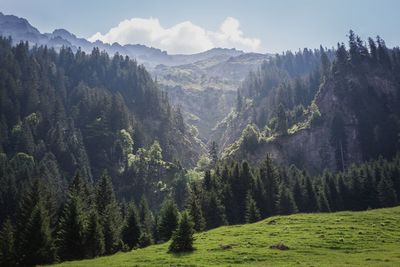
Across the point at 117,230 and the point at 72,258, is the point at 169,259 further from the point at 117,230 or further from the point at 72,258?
the point at 117,230

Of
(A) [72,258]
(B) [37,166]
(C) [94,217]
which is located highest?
(B) [37,166]

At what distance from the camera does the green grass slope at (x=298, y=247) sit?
4850 cm

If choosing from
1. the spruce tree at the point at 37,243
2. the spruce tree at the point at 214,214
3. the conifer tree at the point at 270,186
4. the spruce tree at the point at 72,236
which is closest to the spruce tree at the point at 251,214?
the spruce tree at the point at 214,214

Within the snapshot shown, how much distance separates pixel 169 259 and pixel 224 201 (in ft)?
230

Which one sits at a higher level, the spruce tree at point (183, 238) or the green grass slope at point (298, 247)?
the spruce tree at point (183, 238)

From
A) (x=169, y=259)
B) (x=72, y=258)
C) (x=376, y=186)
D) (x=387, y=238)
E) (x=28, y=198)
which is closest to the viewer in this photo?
(x=169, y=259)

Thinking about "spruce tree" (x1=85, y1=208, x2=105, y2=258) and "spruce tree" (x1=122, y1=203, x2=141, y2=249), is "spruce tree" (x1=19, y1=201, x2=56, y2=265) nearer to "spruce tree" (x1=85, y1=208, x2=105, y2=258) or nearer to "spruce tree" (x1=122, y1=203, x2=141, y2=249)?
"spruce tree" (x1=85, y1=208, x2=105, y2=258)

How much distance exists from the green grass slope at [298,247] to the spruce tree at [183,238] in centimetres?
162

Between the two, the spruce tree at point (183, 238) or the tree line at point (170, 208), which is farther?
the tree line at point (170, 208)

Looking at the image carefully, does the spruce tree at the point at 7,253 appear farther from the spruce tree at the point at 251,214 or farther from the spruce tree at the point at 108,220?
the spruce tree at the point at 251,214

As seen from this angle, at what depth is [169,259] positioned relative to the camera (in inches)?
2064

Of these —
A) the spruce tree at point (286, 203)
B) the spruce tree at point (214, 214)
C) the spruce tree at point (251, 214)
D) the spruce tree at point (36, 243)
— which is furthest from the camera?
the spruce tree at point (286, 203)

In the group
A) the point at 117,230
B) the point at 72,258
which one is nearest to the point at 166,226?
the point at 117,230

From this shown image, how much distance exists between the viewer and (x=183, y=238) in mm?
60250
